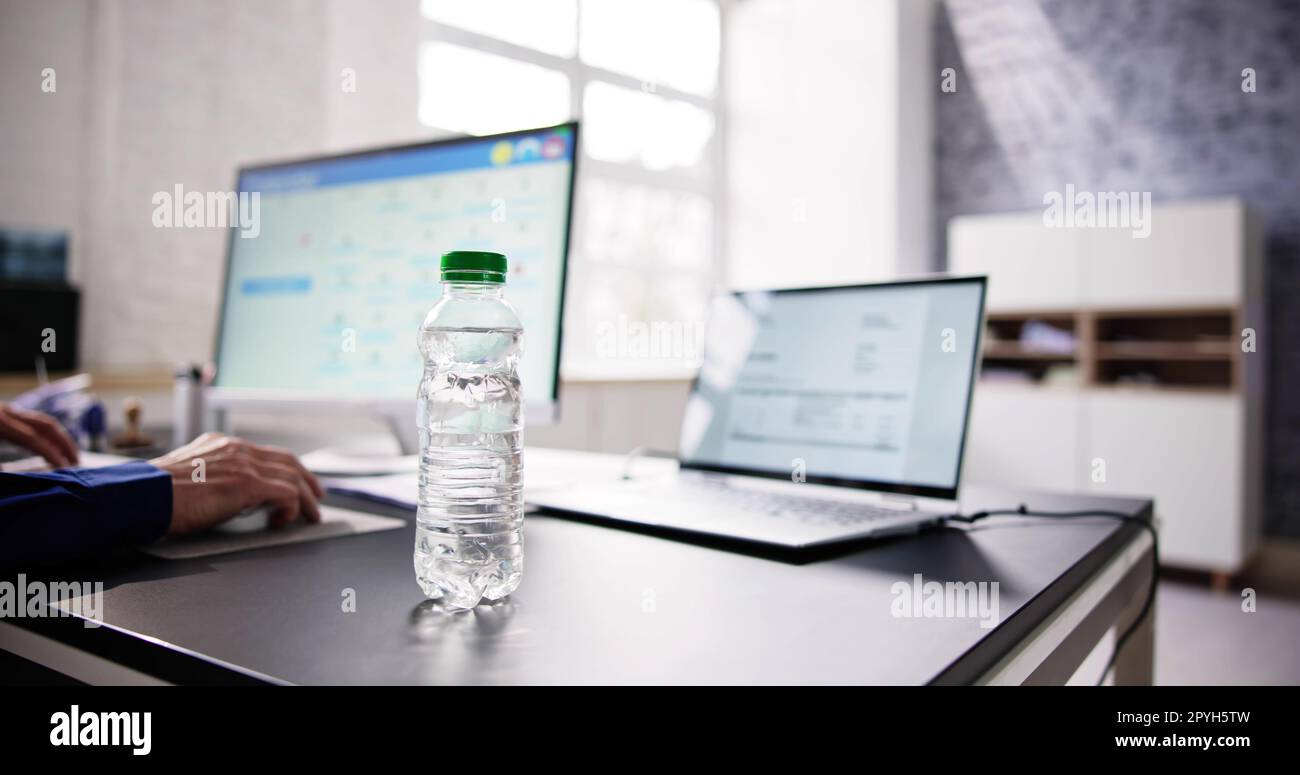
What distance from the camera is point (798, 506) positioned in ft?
3.26

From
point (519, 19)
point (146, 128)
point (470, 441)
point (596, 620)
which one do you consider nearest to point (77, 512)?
point (470, 441)

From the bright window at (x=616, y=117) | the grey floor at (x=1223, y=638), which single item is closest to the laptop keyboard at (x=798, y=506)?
the grey floor at (x=1223, y=638)

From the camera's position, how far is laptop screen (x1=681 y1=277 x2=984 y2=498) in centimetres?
100

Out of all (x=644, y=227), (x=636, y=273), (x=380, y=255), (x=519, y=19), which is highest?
(x=519, y=19)

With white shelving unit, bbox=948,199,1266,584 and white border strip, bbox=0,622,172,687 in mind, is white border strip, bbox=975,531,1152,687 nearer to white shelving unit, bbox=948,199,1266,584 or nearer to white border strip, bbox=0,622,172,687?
white border strip, bbox=0,622,172,687

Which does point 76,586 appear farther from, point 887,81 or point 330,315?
point 887,81

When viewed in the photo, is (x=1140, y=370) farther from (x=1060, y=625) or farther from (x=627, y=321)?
(x=1060, y=625)

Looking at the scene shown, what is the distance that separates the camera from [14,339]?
2189 mm

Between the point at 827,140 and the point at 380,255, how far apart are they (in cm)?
449

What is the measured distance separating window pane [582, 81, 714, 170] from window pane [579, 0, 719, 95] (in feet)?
0.44

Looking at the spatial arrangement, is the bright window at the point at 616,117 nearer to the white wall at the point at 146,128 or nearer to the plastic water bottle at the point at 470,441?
the white wall at the point at 146,128

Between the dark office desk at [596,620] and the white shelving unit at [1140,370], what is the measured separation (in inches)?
131

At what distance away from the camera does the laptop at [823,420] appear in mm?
970
